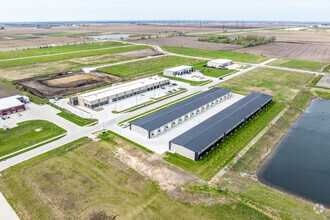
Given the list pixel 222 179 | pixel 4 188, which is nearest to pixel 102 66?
pixel 4 188

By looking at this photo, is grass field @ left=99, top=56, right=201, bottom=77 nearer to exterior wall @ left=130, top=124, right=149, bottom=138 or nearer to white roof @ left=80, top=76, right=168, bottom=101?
white roof @ left=80, top=76, right=168, bottom=101

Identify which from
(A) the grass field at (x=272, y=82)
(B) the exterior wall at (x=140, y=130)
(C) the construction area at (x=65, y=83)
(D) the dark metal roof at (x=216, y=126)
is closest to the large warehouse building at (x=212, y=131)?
(D) the dark metal roof at (x=216, y=126)

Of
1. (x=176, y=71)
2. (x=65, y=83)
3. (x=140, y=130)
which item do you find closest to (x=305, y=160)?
(x=140, y=130)

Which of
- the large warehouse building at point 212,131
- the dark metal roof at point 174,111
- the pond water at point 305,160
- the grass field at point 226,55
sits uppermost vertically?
the grass field at point 226,55

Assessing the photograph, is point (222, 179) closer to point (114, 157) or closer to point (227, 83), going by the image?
point (114, 157)

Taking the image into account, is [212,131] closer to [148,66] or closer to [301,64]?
[148,66]

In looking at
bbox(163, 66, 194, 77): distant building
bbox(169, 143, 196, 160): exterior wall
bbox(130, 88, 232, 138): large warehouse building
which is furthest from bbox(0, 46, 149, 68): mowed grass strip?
bbox(169, 143, 196, 160): exterior wall

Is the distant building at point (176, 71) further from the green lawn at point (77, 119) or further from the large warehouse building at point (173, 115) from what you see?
the green lawn at point (77, 119)
